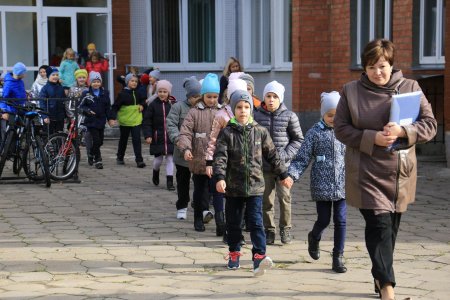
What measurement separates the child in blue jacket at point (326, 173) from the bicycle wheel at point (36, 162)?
19.1 ft

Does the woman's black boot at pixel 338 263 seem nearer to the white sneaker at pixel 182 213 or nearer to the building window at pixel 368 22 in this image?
the white sneaker at pixel 182 213

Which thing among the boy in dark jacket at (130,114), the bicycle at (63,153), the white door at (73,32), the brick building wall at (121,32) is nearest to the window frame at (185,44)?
the brick building wall at (121,32)

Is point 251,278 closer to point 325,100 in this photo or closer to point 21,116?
point 325,100

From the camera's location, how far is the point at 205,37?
24.6 metres

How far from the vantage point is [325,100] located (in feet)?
27.7

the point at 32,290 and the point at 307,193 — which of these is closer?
the point at 32,290

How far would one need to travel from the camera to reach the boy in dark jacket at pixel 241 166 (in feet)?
27.0

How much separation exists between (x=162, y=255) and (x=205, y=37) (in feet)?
52.9

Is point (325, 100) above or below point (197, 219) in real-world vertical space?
above

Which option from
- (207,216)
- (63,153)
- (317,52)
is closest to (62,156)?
(63,153)

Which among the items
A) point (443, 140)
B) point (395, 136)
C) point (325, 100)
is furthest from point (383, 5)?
point (395, 136)

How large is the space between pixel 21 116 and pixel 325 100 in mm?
6496

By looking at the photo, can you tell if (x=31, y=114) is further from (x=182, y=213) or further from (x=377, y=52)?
(x=377, y=52)

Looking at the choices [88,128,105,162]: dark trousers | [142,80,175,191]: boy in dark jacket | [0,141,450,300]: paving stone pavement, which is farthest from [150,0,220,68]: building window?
[0,141,450,300]: paving stone pavement
